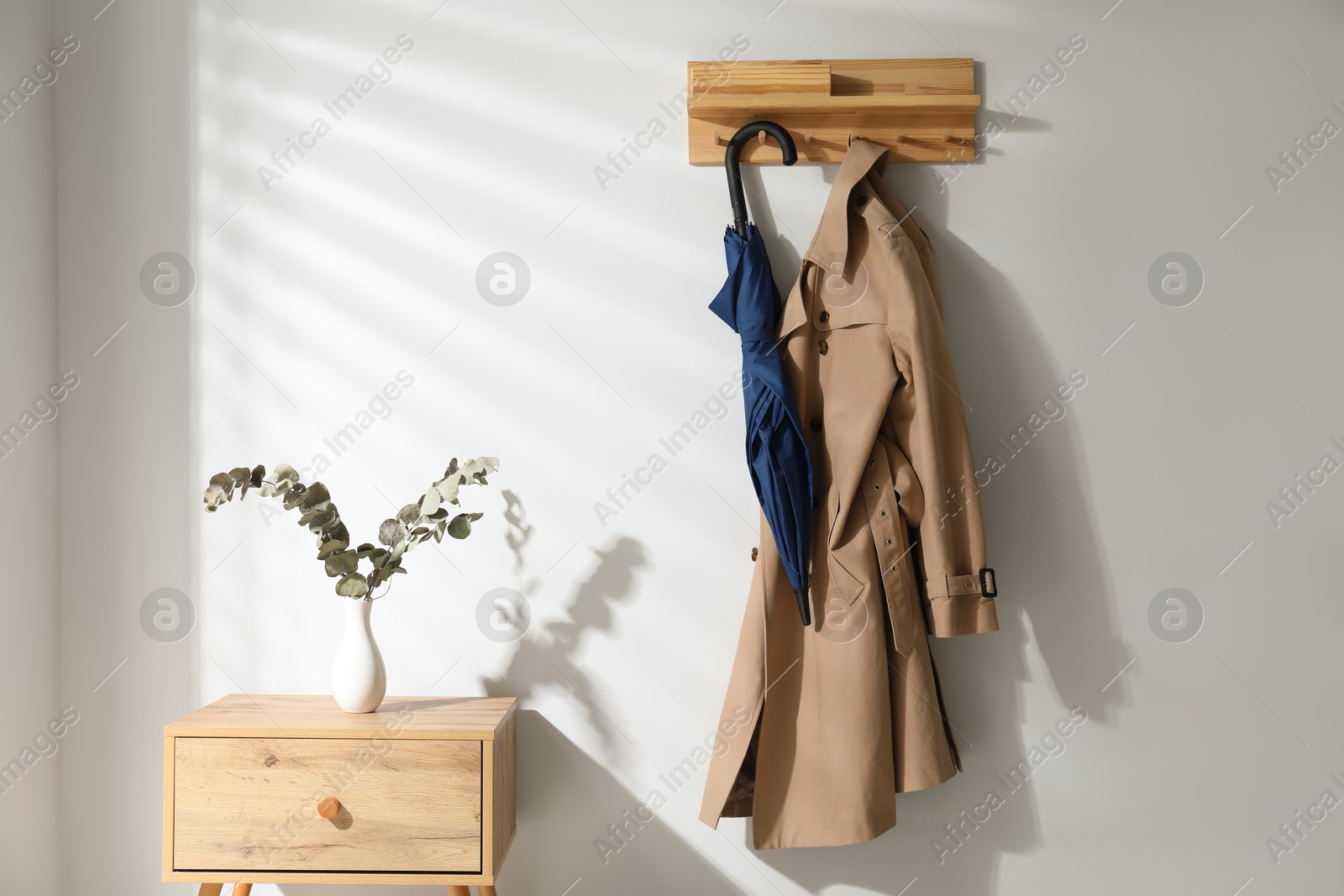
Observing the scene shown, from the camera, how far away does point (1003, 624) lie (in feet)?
5.96

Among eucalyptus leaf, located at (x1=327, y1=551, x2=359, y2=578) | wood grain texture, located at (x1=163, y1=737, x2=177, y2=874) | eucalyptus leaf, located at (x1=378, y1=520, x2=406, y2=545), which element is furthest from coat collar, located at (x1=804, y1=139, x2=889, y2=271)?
wood grain texture, located at (x1=163, y1=737, x2=177, y2=874)

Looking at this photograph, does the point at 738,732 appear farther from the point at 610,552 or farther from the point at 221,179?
the point at 221,179

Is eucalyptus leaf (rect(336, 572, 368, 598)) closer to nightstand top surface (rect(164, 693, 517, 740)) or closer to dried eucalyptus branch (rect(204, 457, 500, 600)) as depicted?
dried eucalyptus branch (rect(204, 457, 500, 600))

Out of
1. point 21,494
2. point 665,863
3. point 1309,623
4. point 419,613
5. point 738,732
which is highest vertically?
point 21,494

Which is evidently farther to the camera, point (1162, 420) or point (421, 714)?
point (1162, 420)

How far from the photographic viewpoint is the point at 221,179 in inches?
71.8

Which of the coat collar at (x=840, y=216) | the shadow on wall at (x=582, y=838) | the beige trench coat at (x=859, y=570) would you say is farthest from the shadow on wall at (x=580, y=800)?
the coat collar at (x=840, y=216)

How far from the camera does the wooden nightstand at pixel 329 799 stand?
150 cm

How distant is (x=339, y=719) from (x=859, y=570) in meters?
1.09

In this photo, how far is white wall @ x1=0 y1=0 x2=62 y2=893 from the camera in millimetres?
1715

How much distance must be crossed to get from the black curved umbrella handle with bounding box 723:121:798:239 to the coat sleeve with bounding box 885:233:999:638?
1.02ft

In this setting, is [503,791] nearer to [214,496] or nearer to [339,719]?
[339,719]

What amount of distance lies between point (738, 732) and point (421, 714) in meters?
0.65

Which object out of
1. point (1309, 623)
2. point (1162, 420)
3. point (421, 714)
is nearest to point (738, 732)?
point (421, 714)
